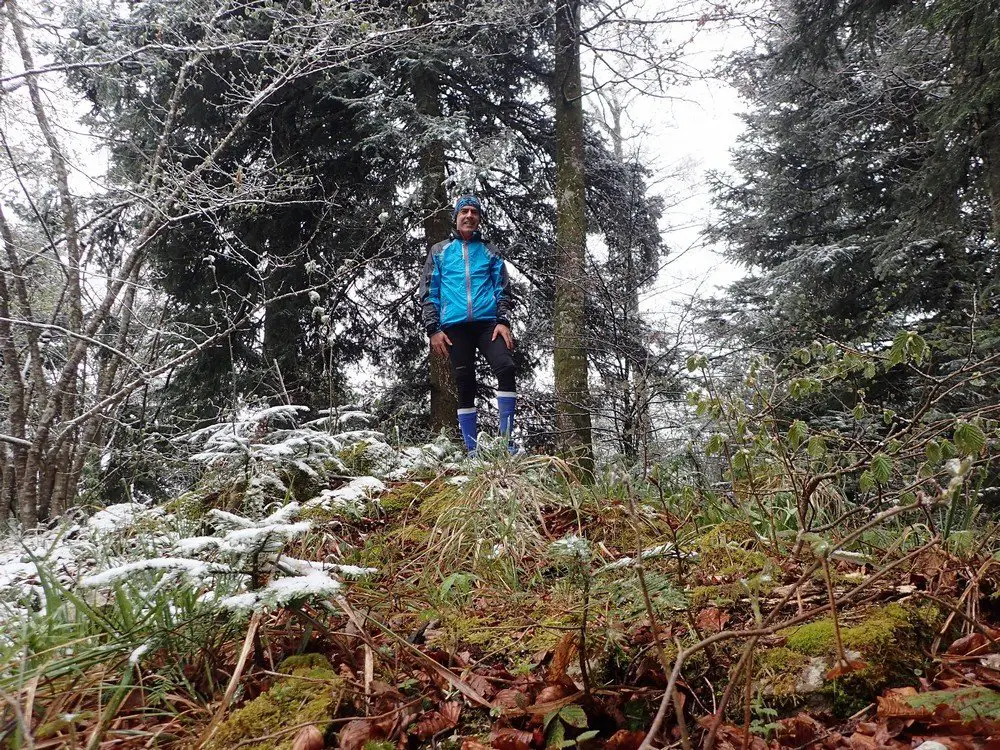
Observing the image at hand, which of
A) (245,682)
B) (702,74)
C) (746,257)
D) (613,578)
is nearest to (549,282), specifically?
(702,74)

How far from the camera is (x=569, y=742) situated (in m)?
1.14

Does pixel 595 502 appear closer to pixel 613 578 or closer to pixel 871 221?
pixel 613 578

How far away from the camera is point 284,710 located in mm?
1283

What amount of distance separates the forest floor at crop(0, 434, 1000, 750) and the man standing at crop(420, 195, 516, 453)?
2.81 m

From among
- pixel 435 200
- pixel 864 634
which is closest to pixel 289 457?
pixel 864 634

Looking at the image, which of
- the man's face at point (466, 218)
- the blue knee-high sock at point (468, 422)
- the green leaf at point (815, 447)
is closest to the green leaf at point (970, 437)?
the green leaf at point (815, 447)

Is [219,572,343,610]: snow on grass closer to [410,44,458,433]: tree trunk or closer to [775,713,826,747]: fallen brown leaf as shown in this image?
[775,713,826,747]: fallen brown leaf

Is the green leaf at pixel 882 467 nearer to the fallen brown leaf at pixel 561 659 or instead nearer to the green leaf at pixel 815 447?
the green leaf at pixel 815 447

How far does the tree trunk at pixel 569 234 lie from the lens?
5758 mm

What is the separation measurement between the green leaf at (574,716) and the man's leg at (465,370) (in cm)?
347

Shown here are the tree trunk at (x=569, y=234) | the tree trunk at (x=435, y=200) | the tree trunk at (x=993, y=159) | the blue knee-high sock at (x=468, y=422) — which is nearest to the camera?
the tree trunk at (x=993, y=159)

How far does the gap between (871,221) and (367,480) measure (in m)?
8.68

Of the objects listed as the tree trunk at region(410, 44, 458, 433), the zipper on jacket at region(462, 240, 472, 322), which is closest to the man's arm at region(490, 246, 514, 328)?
the zipper on jacket at region(462, 240, 472, 322)

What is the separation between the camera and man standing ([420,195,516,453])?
4.71m
